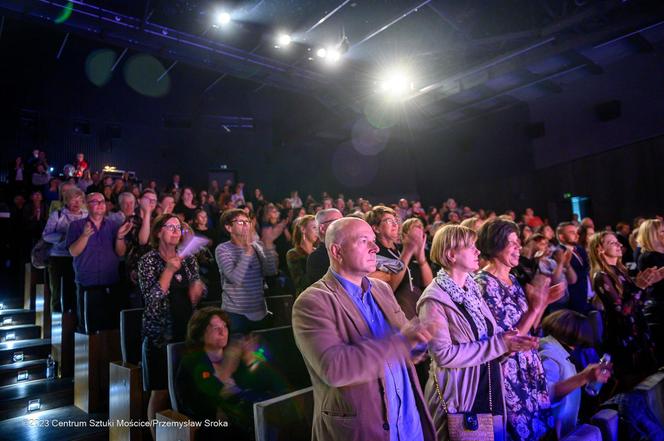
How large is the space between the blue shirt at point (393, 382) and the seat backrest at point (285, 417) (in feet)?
1.85

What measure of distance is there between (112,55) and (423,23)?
7.28 m

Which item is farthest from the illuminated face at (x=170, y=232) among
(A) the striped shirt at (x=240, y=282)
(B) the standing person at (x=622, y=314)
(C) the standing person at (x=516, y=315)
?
(B) the standing person at (x=622, y=314)

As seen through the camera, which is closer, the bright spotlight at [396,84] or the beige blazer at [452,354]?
the beige blazer at [452,354]

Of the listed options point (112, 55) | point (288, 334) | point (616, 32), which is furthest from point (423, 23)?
point (112, 55)

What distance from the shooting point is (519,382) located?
66.2 inches

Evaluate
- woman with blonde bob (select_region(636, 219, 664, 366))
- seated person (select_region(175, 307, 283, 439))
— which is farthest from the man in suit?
woman with blonde bob (select_region(636, 219, 664, 366))

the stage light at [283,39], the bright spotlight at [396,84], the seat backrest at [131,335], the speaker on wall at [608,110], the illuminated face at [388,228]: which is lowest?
the seat backrest at [131,335]

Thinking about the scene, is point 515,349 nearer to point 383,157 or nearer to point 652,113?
point 652,113

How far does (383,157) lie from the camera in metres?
12.8

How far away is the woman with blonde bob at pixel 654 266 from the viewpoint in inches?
128

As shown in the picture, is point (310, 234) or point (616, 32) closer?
point (310, 234)

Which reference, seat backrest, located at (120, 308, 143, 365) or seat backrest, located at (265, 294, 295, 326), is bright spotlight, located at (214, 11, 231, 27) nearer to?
seat backrest, located at (265, 294, 295, 326)

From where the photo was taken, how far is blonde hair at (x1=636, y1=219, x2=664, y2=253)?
11.1 ft

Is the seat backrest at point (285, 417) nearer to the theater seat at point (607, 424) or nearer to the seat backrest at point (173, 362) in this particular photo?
the seat backrest at point (173, 362)
